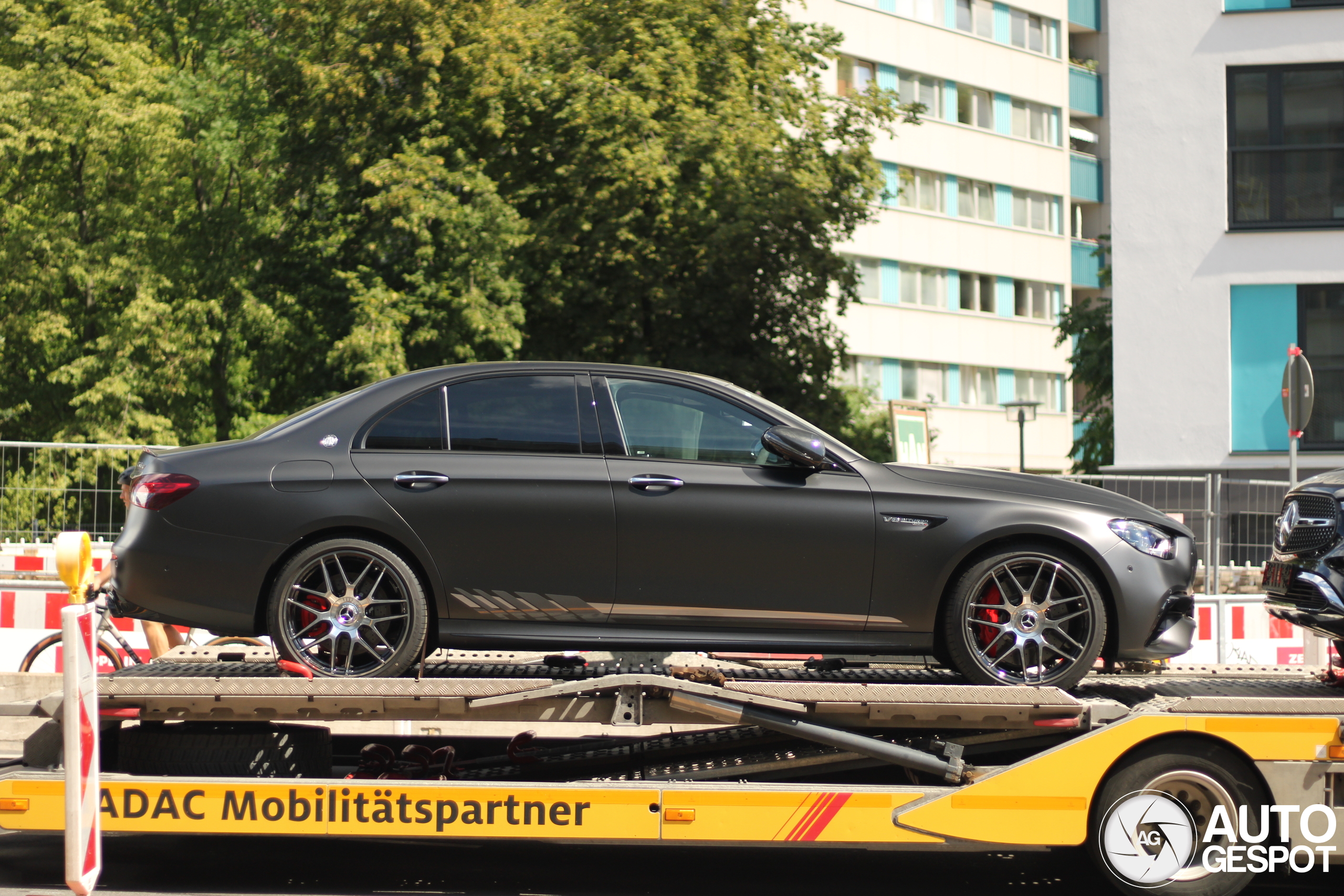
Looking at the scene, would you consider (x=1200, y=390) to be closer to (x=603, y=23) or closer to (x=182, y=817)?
(x=603, y=23)

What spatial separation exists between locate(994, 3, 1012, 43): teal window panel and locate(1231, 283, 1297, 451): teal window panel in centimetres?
3386

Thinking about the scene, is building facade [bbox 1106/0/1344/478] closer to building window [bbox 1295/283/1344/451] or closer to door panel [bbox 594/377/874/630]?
building window [bbox 1295/283/1344/451]

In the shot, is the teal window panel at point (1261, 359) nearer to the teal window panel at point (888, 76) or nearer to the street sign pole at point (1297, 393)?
the street sign pole at point (1297, 393)

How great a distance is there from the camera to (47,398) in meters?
29.9

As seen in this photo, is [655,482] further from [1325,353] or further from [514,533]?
[1325,353]

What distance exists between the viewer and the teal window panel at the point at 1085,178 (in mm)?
53094

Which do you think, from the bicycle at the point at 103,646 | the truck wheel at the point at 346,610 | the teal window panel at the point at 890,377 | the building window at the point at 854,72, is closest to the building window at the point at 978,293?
the teal window panel at the point at 890,377

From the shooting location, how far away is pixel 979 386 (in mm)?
50375

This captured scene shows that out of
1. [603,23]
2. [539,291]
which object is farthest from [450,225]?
[603,23]

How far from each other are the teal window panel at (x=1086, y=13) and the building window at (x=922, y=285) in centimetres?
1238

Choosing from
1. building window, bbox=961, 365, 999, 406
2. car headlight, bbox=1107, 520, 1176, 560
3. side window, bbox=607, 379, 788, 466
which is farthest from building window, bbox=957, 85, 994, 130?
side window, bbox=607, 379, 788, 466

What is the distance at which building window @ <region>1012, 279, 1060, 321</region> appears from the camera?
51.5 metres

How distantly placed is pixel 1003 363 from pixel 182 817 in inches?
1869

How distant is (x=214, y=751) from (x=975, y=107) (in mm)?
47579
